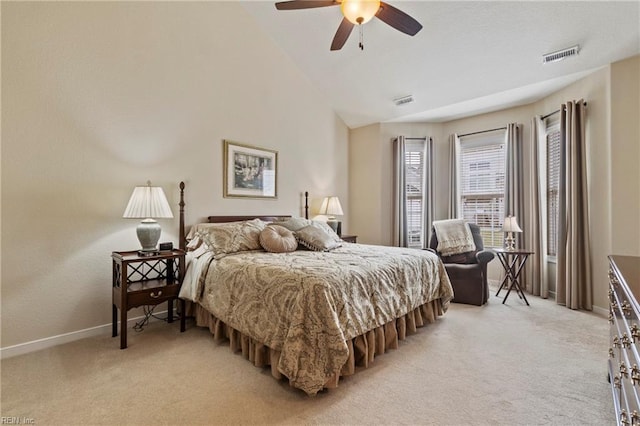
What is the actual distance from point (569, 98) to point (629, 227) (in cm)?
178

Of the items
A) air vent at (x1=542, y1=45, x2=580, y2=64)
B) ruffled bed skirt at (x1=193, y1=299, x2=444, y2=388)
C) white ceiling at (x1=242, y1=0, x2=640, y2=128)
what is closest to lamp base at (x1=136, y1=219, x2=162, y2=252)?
ruffled bed skirt at (x1=193, y1=299, x2=444, y2=388)

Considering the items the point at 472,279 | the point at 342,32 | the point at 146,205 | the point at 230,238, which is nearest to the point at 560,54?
the point at 342,32

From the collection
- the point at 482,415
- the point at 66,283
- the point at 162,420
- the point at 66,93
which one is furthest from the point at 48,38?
the point at 482,415

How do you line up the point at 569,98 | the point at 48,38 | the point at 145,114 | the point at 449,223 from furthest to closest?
the point at 449,223 → the point at 569,98 → the point at 145,114 → the point at 48,38

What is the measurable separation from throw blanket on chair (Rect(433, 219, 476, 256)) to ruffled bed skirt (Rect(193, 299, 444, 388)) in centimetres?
123

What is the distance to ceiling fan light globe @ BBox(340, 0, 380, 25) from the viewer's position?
2096 mm

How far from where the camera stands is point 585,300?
349 cm

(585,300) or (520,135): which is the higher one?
(520,135)

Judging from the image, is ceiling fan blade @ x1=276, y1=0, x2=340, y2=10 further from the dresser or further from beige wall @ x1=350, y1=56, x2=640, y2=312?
beige wall @ x1=350, y1=56, x2=640, y2=312

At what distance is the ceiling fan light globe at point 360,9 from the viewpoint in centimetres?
210

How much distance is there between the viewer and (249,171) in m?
3.98

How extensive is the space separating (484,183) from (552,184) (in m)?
0.95

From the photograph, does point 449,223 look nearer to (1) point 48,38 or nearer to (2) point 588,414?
(2) point 588,414

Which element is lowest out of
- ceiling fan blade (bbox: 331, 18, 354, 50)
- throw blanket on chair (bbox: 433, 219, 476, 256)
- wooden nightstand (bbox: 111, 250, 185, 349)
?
wooden nightstand (bbox: 111, 250, 185, 349)
